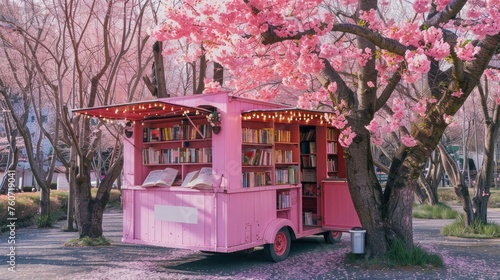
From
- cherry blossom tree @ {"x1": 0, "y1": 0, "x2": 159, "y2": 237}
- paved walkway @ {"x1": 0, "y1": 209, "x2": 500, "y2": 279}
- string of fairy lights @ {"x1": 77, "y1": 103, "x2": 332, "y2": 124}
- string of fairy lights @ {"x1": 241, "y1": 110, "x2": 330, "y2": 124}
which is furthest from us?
cherry blossom tree @ {"x1": 0, "y1": 0, "x2": 159, "y2": 237}

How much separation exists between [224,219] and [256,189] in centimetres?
91

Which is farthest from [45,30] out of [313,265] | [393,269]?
[393,269]

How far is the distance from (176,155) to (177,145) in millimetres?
264

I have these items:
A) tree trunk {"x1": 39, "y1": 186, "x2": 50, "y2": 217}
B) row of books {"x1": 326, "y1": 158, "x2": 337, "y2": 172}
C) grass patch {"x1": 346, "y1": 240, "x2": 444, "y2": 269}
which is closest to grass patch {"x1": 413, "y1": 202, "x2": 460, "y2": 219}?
row of books {"x1": 326, "y1": 158, "x2": 337, "y2": 172}

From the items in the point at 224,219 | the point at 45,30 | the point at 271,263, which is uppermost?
the point at 45,30

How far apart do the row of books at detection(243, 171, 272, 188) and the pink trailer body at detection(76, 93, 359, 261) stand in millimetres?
18

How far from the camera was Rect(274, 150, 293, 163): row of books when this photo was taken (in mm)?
9016

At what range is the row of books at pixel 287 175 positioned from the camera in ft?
29.3

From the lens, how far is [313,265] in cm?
797

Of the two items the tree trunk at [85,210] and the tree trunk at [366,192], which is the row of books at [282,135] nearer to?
the tree trunk at [366,192]

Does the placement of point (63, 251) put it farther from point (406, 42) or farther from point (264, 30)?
point (406, 42)

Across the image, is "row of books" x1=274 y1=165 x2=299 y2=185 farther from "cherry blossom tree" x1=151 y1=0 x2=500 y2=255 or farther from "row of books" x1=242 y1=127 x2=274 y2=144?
"cherry blossom tree" x1=151 y1=0 x2=500 y2=255

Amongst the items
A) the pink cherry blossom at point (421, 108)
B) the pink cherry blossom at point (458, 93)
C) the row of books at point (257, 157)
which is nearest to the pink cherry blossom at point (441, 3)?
the pink cherry blossom at point (458, 93)

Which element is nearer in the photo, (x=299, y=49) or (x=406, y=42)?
(x=406, y=42)
